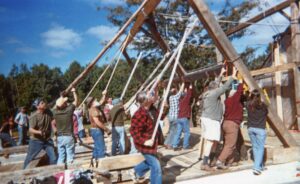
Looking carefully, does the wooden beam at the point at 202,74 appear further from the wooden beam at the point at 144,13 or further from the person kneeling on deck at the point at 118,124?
the person kneeling on deck at the point at 118,124

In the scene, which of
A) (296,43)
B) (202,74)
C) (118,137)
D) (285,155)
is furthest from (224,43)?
(296,43)

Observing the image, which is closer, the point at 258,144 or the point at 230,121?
the point at 258,144

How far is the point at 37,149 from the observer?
6.64m

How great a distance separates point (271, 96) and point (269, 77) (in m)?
0.72

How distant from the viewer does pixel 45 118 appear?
675 cm

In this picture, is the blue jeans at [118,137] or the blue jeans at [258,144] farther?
the blue jeans at [118,137]

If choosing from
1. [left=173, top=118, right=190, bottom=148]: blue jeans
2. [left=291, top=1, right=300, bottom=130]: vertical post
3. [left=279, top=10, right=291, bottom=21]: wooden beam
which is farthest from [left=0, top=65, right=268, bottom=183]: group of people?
[left=279, top=10, right=291, bottom=21]: wooden beam

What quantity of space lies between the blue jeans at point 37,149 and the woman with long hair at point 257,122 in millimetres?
4307

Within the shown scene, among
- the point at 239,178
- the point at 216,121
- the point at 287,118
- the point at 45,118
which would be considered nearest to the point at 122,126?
the point at 45,118

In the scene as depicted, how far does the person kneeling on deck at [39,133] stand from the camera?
6.57 m

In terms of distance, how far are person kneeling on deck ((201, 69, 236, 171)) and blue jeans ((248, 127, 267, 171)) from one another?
71 centimetres

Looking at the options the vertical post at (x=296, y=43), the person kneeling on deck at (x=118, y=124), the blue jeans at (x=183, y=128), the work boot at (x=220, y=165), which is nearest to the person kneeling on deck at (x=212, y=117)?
the work boot at (x=220, y=165)

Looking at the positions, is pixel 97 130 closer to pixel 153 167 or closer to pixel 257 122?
pixel 153 167

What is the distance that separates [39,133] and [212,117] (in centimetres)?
367
